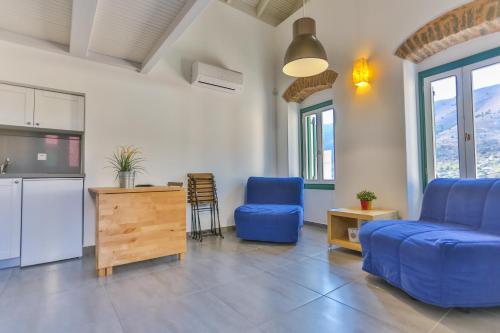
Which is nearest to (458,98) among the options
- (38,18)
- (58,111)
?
(38,18)

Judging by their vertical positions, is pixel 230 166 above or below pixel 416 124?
below

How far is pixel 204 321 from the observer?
165 cm

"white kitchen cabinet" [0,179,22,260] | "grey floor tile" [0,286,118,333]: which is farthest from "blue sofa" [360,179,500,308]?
"white kitchen cabinet" [0,179,22,260]

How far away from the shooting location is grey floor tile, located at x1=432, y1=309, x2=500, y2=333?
1520 millimetres

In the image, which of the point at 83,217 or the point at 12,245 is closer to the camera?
the point at 12,245

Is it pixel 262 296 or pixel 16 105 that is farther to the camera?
pixel 16 105

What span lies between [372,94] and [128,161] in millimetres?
3226

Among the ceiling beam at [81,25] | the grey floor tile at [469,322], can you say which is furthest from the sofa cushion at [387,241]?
the ceiling beam at [81,25]

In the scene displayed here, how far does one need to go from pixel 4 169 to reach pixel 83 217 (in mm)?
957

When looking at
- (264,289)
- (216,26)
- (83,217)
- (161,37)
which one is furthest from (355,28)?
(83,217)

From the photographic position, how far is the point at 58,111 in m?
3.07

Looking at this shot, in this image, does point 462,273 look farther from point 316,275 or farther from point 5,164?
point 5,164

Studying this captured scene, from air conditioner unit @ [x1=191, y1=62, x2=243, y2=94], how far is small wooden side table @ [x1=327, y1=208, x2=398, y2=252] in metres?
2.54

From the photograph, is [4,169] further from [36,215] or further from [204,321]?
[204,321]
